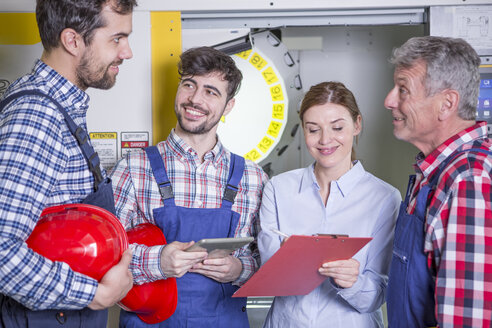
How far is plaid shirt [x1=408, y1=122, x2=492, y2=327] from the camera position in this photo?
1.19m

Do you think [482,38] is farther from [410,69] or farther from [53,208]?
[53,208]

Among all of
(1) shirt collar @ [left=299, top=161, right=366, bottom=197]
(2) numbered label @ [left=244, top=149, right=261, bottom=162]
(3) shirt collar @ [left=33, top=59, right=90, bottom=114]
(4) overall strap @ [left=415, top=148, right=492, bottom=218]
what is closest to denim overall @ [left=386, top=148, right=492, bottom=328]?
(4) overall strap @ [left=415, top=148, right=492, bottom=218]

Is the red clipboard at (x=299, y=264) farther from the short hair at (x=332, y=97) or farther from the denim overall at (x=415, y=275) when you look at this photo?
the short hair at (x=332, y=97)

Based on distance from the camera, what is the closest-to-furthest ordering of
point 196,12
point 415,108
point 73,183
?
point 73,183
point 415,108
point 196,12

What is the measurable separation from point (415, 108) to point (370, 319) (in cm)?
80

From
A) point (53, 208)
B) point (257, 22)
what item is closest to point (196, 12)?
point (257, 22)

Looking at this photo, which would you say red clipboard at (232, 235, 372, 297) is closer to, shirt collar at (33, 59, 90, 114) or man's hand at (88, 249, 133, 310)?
man's hand at (88, 249, 133, 310)

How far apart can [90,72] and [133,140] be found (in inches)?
32.0

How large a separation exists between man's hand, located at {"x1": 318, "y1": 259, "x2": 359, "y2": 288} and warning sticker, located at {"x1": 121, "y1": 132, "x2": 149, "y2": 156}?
42.4 inches

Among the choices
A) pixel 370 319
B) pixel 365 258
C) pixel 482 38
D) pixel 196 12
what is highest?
pixel 196 12

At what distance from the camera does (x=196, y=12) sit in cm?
220

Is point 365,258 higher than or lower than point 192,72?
lower

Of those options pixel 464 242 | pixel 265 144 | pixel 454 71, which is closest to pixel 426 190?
pixel 464 242

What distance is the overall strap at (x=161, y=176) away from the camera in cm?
190
